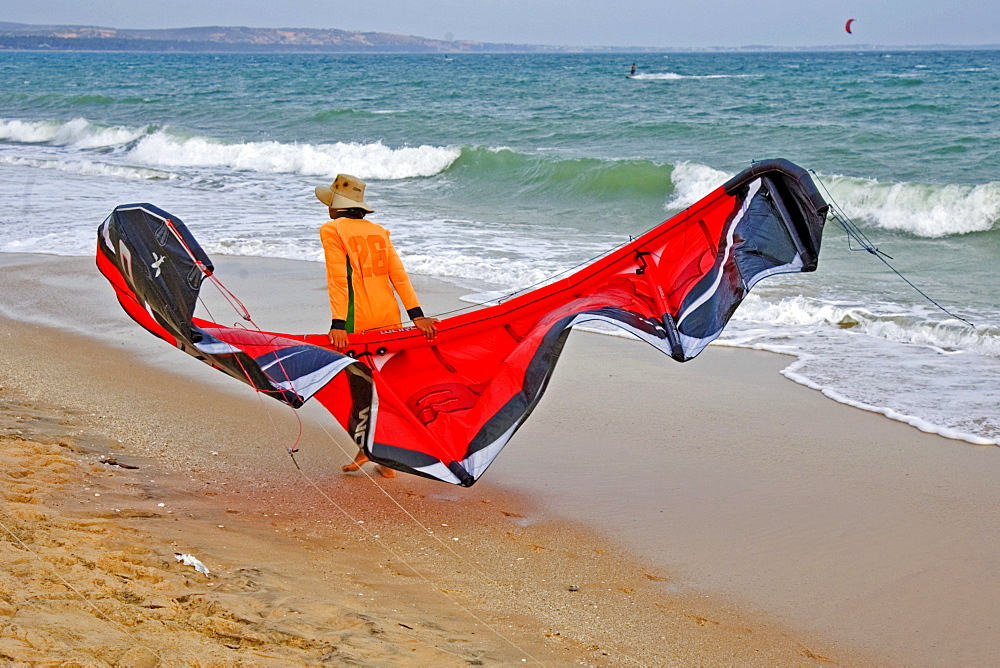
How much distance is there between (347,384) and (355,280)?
19.0 inches

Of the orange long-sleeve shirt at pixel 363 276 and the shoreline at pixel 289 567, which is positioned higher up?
the orange long-sleeve shirt at pixel 363 276

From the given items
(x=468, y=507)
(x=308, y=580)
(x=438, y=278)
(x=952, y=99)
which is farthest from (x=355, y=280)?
(x=952, y=99)

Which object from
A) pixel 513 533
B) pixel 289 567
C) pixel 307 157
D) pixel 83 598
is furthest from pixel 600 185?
pixel 83 598

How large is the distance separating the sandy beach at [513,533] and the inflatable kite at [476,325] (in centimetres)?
40

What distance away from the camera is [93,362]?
6.44 meters

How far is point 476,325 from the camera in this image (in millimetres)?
4594

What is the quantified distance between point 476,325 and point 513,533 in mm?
1000

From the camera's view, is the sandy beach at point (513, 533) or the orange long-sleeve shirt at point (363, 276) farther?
the orange long-sleeve shirt at point (363, 276)

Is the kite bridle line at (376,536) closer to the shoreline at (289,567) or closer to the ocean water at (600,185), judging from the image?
the shoreline at (289,567)

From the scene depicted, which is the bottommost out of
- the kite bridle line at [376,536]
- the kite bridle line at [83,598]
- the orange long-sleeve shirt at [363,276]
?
the kite bridle line at [376,536]

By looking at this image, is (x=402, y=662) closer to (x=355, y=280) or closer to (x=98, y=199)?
(x=355, y=280)

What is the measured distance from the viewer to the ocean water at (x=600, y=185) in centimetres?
738

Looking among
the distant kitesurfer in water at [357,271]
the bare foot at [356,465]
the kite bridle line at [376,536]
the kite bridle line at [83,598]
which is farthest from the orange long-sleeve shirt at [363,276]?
the kite bridle line at [83,598]

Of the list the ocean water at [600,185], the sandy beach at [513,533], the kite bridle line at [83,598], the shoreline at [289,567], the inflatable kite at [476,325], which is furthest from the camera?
the ocean water at [600,185]
